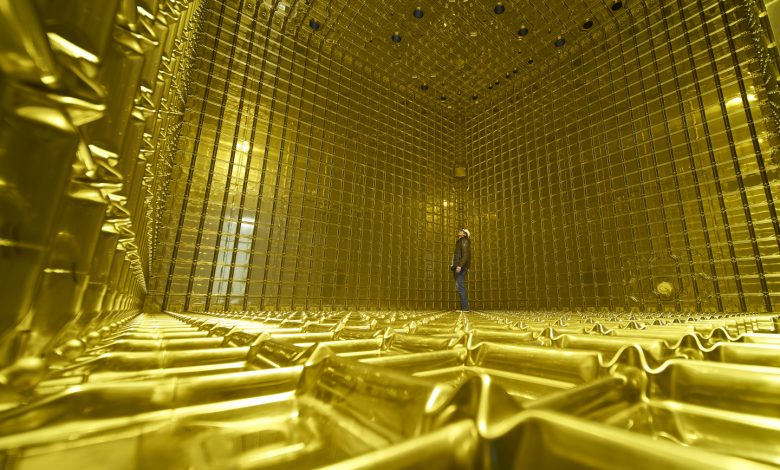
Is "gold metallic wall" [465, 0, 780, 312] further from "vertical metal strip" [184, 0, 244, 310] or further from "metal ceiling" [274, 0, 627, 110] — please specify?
"vertical metal strip" [184, 0, 244, 310]

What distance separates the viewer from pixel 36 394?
0.88 feet

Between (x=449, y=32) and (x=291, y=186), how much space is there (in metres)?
2.52

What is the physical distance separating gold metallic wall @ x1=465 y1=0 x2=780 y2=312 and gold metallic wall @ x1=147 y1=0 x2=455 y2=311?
1298 millimetres

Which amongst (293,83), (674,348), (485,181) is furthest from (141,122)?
(485,181)

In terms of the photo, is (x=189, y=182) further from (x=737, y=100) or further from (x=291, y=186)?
(x=737, y=100)

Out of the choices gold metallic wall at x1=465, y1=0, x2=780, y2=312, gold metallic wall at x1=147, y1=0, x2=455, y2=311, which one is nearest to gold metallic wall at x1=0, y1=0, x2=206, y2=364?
gold metallic wall at x1=147, y1=0, x2=455, y2=311

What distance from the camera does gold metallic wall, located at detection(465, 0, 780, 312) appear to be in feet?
9.14

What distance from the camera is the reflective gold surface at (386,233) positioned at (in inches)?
8.6

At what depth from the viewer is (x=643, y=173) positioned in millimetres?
3332

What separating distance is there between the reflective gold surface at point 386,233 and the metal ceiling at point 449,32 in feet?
0.10

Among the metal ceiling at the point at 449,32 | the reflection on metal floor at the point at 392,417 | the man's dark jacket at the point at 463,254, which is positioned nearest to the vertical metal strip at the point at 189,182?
the metal ceiling at the point at 449,32

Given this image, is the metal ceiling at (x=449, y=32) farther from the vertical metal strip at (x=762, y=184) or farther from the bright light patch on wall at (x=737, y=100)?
the bright light patch on wall at (x=737, y=100)

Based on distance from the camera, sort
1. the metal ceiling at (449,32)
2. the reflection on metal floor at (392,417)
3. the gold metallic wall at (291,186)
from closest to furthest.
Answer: the reflection on metal floor at (392,417) < the gold metallic wall at (291,186) < the metal ceiling at (449,32)

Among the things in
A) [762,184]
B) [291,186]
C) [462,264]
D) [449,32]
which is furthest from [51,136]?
[449,32]
